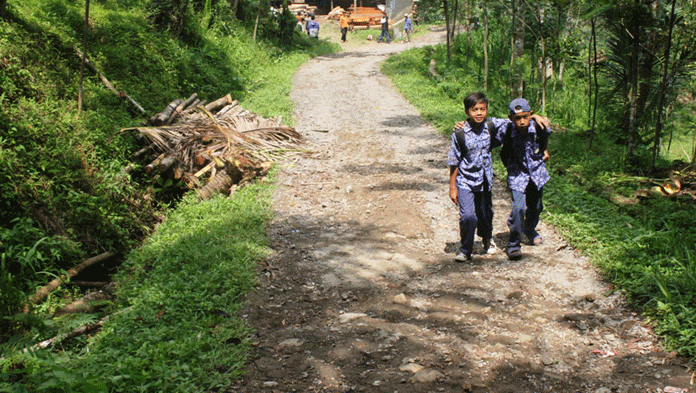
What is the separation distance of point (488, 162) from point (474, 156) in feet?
0.56

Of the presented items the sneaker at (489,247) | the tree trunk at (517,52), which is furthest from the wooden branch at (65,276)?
the tree trunk at (517,52)

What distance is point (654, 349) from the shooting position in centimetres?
362

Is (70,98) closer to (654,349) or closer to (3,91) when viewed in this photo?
(3,91)

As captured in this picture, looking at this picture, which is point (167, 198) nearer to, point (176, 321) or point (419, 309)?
point (176, 321)

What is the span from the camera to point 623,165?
7551 mm

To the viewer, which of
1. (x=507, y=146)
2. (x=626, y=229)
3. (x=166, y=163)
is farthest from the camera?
(x=166, y=163)

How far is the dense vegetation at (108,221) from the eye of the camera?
3.69 meters

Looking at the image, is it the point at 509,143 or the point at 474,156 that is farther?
the point at 509,143

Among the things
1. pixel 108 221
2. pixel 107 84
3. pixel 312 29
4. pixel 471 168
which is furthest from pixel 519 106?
pixel 312 29

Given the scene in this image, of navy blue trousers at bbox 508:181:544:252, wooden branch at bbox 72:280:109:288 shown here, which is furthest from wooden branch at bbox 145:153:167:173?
navy blue trousers at bbox 508:181:544:252

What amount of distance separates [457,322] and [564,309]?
97 centimetres

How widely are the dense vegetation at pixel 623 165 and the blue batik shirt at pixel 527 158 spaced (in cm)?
98

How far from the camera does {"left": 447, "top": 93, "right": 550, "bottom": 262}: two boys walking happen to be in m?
4.71

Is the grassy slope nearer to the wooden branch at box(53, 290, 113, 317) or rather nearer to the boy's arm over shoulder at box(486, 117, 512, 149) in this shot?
the boy's arm over shoulder at box(486, 117, 512, 149)
